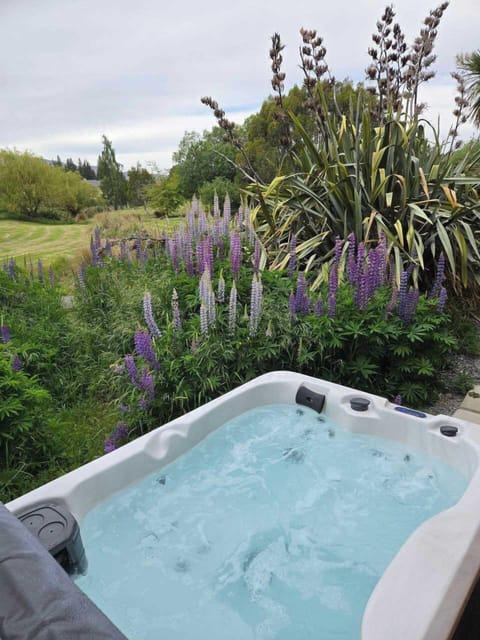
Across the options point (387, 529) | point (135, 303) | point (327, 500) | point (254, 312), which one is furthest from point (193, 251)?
point (387, 529)

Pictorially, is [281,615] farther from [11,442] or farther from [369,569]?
[11,442]

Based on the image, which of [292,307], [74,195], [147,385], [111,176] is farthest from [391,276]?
[111,176]

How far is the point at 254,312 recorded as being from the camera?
219 centimetres

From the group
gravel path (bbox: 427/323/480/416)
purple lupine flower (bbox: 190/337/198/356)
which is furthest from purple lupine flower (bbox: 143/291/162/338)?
Result: gravel path (bbox: 427/323/480/416)

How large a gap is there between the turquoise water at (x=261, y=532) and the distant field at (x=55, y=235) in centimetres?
231

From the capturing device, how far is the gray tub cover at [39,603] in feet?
2.06

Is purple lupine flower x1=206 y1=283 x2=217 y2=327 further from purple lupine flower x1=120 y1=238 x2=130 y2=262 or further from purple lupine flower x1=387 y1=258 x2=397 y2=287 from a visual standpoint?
purple lupine flower x1=120 y1=238 x2=130 y2=262

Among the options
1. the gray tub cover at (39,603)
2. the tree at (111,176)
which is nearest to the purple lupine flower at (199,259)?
the gray tub cover at (39,603)

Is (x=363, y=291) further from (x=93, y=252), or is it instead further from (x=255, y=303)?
(x=93, y=252)

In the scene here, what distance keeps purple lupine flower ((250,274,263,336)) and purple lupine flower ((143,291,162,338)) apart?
1.58ft

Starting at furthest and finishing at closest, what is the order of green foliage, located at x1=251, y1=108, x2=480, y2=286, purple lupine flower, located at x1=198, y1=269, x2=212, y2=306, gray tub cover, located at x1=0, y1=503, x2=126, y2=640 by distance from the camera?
green foliage, located at x1=251, y1=108, x2=480, y2=286 < purple lupine flower, located at x1=198, y1=269, x2=212, y2=306 < gray tub cover, located at x1=0, y1=503, x2=126, y2=640

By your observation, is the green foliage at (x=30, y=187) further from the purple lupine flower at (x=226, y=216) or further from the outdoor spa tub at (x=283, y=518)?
the outdoor spa tub at (x=283, y=518)

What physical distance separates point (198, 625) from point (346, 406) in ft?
3.39

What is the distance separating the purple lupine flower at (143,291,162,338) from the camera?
2.11 metres
